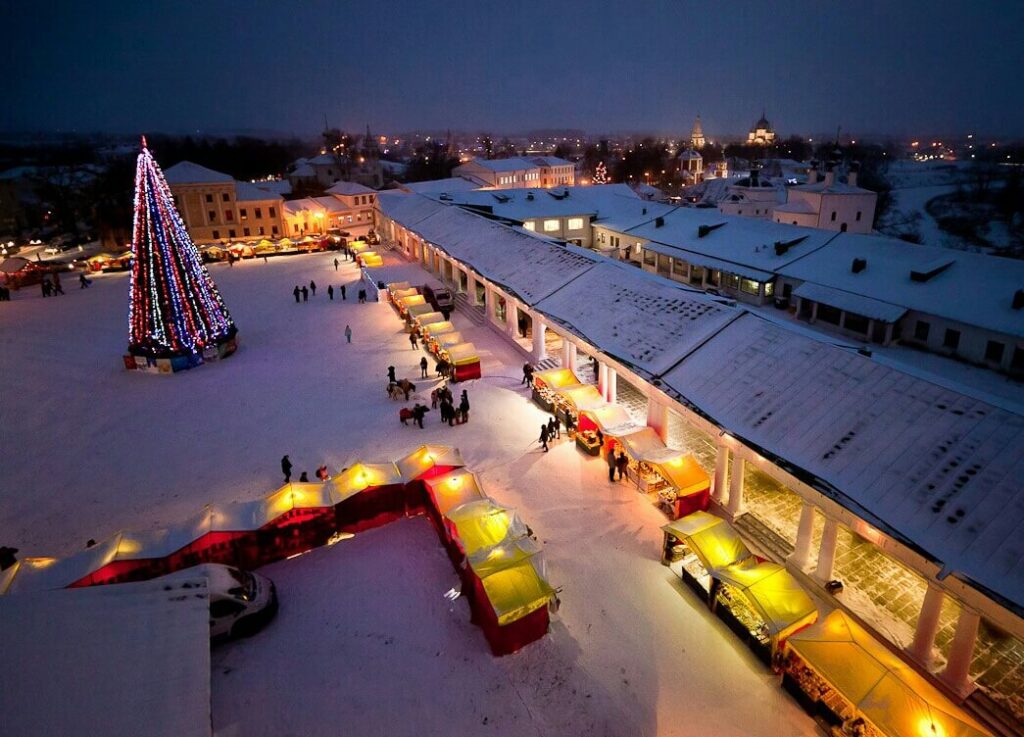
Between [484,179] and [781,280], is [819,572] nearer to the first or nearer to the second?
[781,280]

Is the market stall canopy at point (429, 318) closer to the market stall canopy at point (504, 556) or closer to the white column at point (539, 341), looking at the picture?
the white column at point (539, 341)

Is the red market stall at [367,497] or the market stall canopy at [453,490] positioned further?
the red market stall at [367,497]

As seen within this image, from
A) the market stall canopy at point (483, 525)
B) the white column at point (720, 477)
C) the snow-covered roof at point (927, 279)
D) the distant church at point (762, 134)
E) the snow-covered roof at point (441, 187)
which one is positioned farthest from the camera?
the distant church at point (762, 134)

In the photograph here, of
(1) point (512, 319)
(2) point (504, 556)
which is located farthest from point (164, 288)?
(2) point (504, 556)

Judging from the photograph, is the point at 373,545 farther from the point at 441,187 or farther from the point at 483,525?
the point at 441,187

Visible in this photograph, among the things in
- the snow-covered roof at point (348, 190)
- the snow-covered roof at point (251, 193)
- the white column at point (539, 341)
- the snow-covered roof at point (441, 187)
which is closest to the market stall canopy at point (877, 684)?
the white column at point (539, 341)

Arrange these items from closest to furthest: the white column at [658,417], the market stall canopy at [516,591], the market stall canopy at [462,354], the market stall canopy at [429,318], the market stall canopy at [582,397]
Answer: the market stall canopy at [516,591]
the white column at [658,417]
the market stall canopy at [582,397]
the market stall canopy at [462,354]
the market stall canopy at [429,318]

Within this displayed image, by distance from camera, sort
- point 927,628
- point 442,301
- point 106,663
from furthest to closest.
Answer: point 442,301 → point 927,628 → point 106,663
